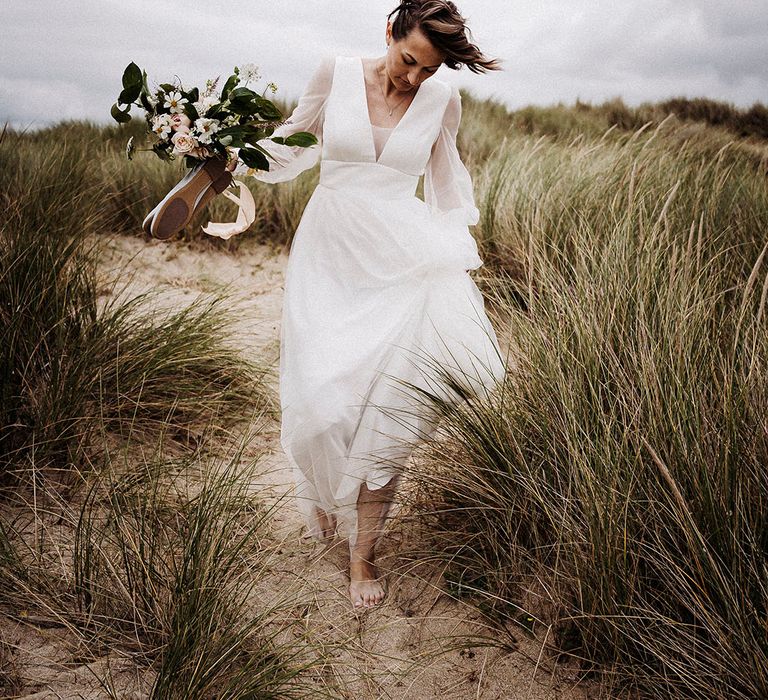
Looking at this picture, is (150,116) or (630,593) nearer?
(630,593)

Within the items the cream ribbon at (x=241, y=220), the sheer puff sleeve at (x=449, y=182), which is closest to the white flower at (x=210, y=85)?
the cream ribbon at (x=241, y=220)

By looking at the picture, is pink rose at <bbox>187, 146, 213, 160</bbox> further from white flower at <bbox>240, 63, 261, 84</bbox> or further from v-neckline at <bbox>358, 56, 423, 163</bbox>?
v-neckline at <bbox>358, 56, 423, 163</bbox>

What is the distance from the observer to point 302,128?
9.07ft

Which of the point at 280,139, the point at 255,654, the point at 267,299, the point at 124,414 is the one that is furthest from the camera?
the point at 267,299

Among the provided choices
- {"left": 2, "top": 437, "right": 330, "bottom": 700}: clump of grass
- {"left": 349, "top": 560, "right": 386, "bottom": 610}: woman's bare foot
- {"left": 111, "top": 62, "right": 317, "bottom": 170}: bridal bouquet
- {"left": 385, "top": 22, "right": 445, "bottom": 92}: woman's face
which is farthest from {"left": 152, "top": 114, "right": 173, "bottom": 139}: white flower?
{"left": 349, "top": 560, "right": 386, "bottom": 610}: woman's bare foot

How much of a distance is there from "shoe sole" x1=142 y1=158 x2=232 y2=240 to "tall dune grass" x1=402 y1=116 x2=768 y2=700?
121 cm

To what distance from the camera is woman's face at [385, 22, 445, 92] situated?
2.36m

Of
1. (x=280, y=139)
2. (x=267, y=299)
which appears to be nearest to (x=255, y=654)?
(x=280, y=139)

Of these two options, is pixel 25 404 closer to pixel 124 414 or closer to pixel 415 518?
pixel 124 414

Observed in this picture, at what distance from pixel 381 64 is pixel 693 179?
3.34 metres

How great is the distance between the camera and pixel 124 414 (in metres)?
3.08

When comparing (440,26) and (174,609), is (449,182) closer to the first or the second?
(440,26)

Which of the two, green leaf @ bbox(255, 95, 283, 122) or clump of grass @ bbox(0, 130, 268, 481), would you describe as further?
clump of grass @ bbox(0, 130, 268, 481)

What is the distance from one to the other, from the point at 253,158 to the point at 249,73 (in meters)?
0.31
